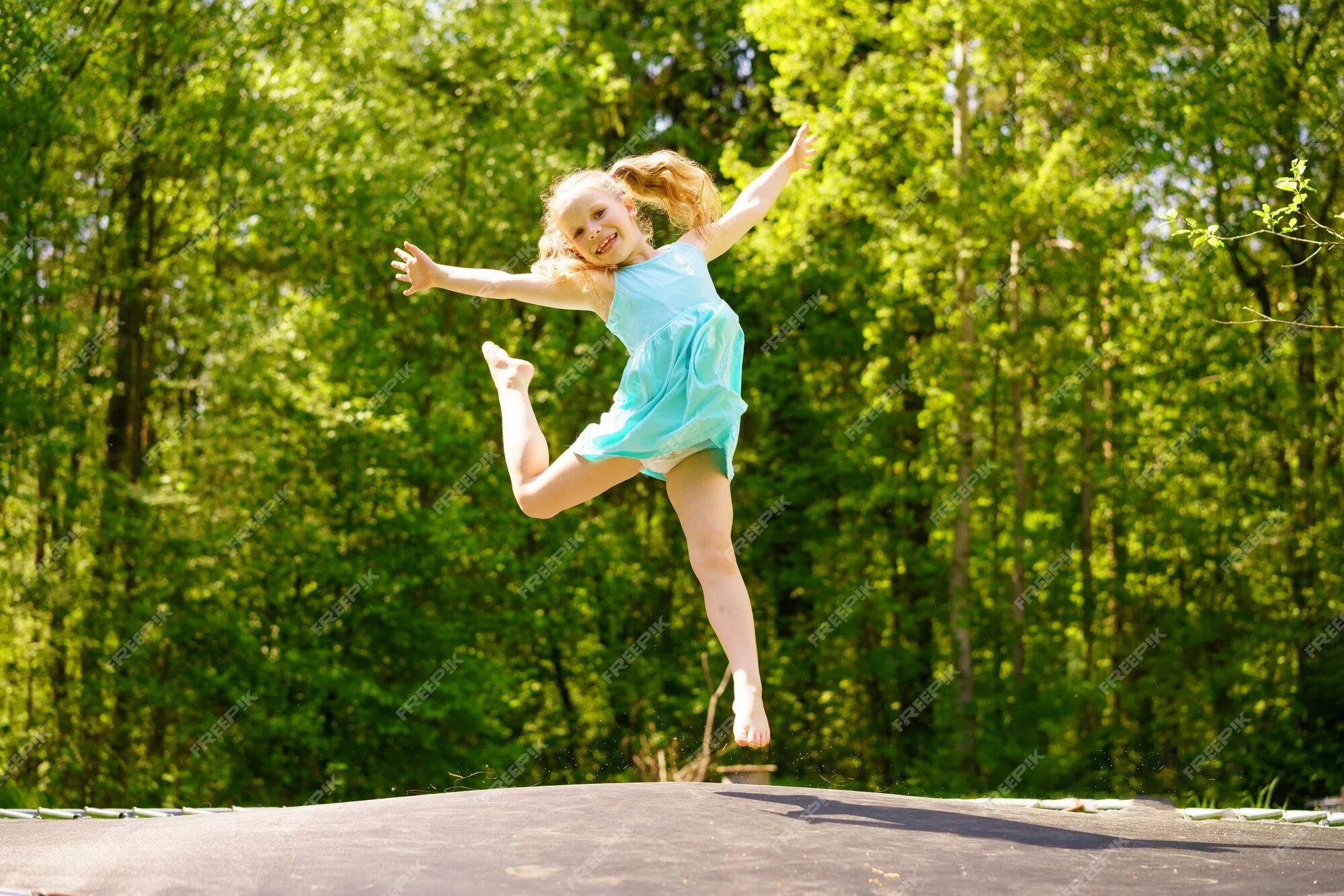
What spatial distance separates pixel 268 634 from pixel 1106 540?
25.3ft

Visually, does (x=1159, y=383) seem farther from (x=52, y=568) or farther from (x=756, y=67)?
(x=52, y=568)

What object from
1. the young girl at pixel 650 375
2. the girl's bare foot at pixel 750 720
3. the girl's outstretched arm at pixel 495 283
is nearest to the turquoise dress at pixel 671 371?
the young girl at pixel 650 375

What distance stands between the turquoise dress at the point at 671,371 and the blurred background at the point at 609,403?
5.10m

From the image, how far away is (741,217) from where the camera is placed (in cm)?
413

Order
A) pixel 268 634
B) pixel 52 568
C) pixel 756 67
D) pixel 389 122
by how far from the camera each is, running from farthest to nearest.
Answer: pixel 756 67, pixel 389 122, pixel 268 634, pixel 52 568

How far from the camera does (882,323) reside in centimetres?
1196

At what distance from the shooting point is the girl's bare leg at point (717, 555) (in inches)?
145

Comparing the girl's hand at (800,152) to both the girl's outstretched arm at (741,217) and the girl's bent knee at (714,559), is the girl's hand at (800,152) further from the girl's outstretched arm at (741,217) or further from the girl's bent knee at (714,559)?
the girl's bent knee at (714,559)

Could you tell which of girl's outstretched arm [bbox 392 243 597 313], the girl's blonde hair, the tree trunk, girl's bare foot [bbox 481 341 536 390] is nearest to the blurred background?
the tree trunk

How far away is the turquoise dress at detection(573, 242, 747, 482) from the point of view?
12.2 feet

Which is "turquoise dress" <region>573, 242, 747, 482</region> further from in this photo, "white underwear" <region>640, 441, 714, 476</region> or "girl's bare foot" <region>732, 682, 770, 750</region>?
"girl's bare foot" <region>732, 682, 770, 750</region>

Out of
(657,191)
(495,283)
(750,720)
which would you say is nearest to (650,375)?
(495,283)

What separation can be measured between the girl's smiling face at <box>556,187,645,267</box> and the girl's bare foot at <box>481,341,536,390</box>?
0.39 metres

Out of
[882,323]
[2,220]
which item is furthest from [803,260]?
[2,220]
